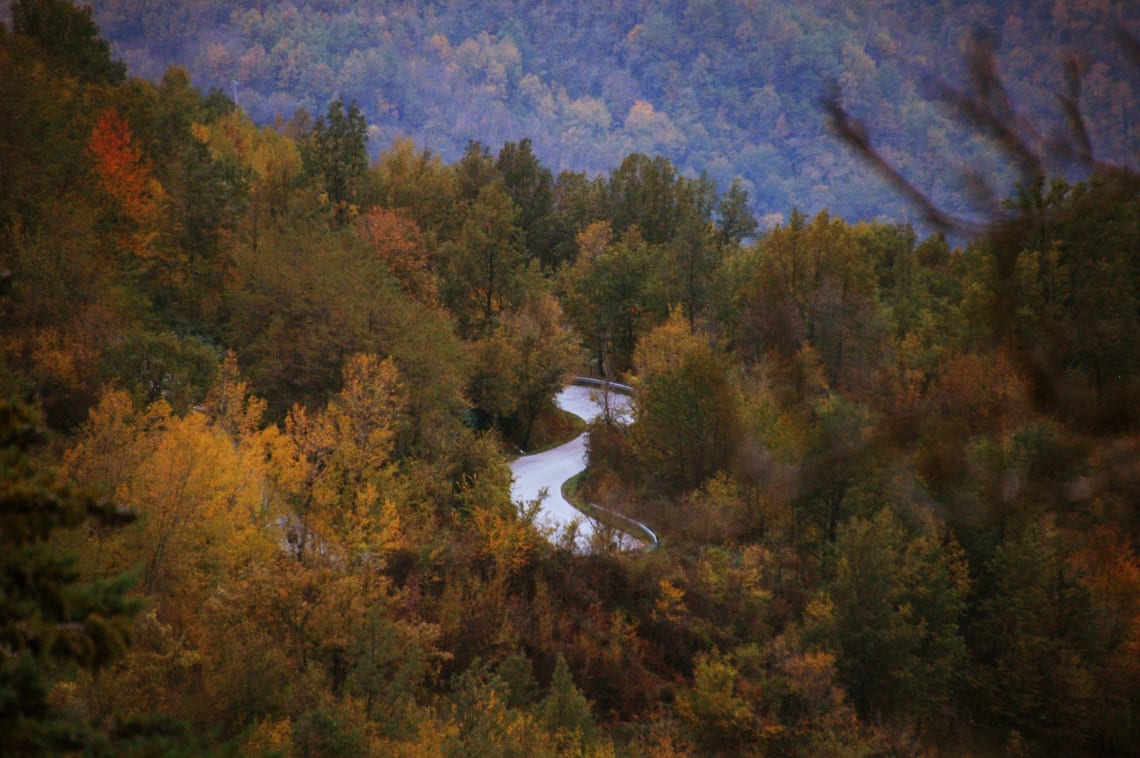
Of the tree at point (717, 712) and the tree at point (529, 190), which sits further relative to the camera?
the tree at point (529, 190)

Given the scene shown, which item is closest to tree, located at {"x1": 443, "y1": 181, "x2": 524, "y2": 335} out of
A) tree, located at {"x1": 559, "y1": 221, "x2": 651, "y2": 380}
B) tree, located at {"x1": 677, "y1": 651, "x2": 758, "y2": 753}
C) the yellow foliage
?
tree, located at {"x1": 559, "y1": 221, "x2": 651, "y2": 380}

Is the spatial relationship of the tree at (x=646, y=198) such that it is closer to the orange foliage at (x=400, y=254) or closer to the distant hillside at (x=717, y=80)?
the distant hillside at (x=717, y=80)

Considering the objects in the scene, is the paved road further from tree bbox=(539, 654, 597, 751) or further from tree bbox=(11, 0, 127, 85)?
tree bbox=(11, 0, 127, 85)

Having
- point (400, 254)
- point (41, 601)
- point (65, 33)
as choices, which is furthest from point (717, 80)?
point (41, 601)

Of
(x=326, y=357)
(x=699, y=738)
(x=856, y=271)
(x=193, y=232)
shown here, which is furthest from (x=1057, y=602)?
(x=193, y=232)

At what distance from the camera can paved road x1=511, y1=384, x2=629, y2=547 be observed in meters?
31.7

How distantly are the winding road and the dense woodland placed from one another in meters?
1.23

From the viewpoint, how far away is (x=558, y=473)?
36438 millimetres

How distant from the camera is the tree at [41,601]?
15.6ft

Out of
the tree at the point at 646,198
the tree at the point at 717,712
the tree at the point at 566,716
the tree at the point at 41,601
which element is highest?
the tree at the point at 41,601

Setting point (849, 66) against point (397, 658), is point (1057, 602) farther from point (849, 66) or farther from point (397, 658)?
point (849, 66)

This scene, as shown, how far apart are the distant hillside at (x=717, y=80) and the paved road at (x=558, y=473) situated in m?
14.1

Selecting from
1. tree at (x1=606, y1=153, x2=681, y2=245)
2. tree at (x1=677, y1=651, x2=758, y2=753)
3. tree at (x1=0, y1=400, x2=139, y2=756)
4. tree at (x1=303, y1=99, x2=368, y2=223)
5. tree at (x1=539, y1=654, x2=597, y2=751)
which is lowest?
tree at (x1=677, y1=651, x2=758, y2=753)

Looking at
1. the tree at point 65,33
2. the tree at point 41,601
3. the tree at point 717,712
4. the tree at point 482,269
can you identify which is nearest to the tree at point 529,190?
the tree at point 482,269
